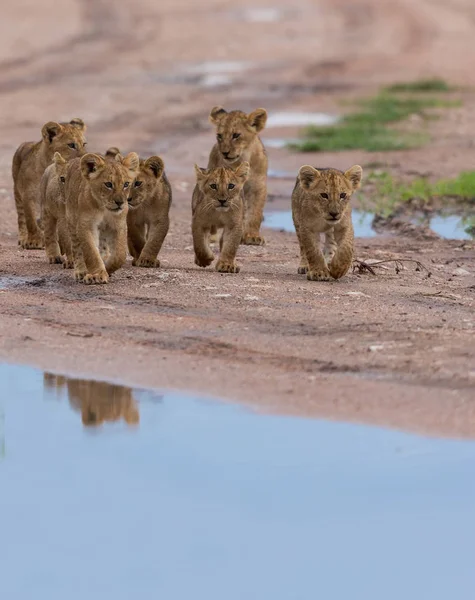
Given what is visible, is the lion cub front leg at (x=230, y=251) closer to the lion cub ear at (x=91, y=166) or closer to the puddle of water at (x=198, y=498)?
the lion cub ear at (x=91, y=166)

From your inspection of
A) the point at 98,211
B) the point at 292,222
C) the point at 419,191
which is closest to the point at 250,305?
the point at 98,211

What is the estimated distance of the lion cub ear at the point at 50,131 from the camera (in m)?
12.0

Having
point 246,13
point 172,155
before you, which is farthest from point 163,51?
point 172,155

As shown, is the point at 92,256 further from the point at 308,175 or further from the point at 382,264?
the point at 382,264

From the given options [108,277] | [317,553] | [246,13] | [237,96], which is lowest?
[317,553]

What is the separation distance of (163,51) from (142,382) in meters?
27.6

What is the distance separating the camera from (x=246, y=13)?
45.8 metres

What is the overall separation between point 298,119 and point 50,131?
39.6 feet

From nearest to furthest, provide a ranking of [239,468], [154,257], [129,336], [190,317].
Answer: [239,468]
[129,336]
[190,317]
[154,257]

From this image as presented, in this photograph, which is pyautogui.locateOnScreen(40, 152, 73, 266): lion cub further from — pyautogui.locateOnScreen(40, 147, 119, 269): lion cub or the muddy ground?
the muddy ground

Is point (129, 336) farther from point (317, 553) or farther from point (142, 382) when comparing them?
point (317, 553)

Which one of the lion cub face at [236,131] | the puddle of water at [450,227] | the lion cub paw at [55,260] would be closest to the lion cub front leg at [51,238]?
the lion cub paw at [55,260]

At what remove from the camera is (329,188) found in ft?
34.9

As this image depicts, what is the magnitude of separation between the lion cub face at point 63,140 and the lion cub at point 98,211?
1658 millimetres
